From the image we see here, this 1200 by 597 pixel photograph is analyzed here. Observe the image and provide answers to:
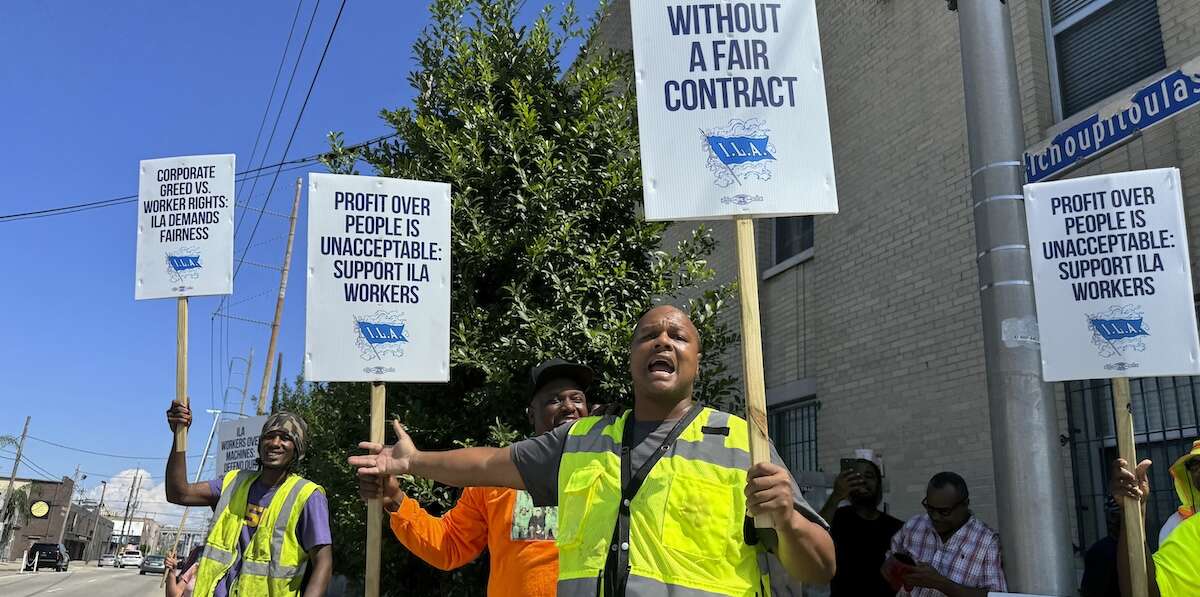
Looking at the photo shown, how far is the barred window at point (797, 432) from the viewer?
9797mm

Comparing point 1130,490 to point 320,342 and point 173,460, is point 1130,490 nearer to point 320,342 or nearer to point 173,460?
point 320,342

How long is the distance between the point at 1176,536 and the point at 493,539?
2535mm

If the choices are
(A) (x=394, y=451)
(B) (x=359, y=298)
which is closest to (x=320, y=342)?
(B) (x=359, y=298)

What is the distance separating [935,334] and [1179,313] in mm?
3938

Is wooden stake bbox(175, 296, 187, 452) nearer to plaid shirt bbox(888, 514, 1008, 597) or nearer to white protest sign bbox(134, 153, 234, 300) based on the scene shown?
white protest sign bbox(134, 153, 234, 300)

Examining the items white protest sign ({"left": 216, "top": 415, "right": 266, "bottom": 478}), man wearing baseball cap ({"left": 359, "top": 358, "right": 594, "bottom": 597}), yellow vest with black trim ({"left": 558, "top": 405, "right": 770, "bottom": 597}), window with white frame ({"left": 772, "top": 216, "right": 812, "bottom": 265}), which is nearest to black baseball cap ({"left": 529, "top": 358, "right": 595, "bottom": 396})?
man wearing baseball cap ({"left": 359, "top": 358, "right": 594, "bottom": 597})

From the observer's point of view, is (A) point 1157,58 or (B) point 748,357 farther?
(A) point 1157,58

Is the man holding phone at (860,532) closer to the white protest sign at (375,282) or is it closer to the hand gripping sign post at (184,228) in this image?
the white protest sign at (375,282)

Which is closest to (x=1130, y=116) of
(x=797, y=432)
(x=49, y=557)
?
(x=797, y=432)

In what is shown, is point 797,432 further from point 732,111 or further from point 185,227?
point 732,111

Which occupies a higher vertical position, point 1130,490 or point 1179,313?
point 1179,313

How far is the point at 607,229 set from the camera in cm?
641

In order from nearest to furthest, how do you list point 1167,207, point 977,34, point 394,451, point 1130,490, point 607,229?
point 394,451, point 1130,490, point 1167,207, point 977,34, point 607,229

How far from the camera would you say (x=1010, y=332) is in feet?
13.9
